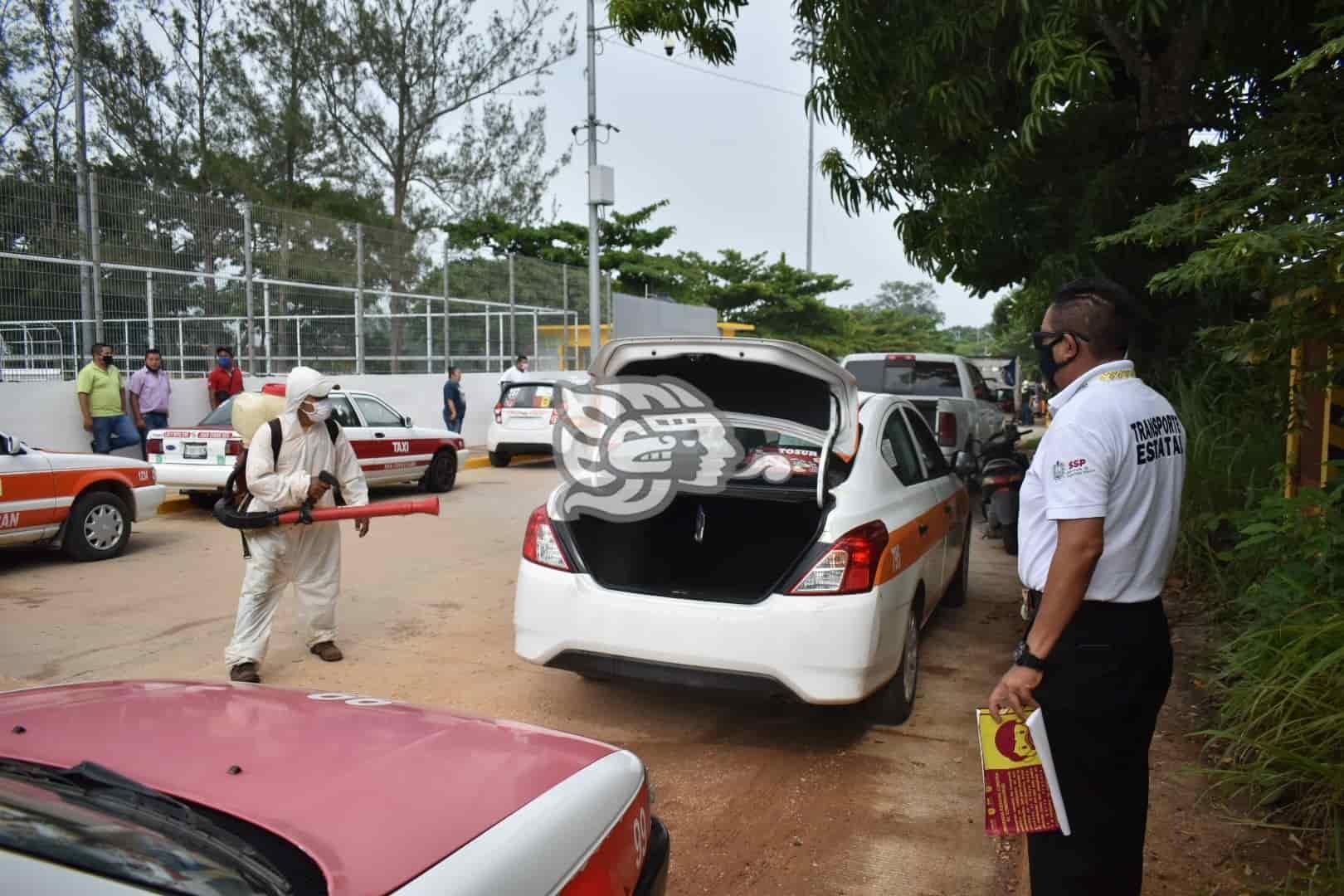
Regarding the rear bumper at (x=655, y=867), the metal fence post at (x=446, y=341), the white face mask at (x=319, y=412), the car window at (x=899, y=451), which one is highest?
the metal fence post at (x=446, y=341)

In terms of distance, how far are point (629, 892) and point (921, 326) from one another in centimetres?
5737

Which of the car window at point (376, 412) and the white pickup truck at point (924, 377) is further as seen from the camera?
the white pickup truck at point (924, 377)

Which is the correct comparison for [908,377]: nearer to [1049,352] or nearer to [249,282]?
[249,282]

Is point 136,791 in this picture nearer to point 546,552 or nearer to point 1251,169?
point 546,552

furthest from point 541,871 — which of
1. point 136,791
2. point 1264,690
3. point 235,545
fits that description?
point 235,545

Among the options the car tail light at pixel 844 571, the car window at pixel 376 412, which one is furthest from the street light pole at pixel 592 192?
the car tail light at pixel 844 571

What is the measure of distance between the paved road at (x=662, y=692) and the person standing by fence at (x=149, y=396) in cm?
365

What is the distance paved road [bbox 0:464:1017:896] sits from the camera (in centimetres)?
350

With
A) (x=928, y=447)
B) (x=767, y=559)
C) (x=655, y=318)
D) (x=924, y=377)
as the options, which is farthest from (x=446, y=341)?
(x=767, y=559)

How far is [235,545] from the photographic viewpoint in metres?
9.12

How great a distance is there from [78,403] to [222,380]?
1.80 m

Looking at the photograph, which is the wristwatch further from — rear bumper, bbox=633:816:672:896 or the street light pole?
the street light pole

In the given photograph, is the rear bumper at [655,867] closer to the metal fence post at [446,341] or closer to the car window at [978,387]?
the car window at [978,387]

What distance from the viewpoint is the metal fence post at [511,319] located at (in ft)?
68.1
